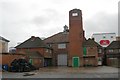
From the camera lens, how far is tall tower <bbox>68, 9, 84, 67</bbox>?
4903 centimetres

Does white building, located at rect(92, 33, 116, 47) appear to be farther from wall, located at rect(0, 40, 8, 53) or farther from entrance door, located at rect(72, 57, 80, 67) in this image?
wall, located at rect(0, 40, 8, 53)

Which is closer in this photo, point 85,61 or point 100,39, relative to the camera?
point 85,61

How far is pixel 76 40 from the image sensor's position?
49.1 m

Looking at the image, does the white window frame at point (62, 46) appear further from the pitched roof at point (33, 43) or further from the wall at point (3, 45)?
the wall at point (3, 45)

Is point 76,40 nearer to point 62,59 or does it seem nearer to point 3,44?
point 62,59

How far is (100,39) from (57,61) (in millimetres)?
32869

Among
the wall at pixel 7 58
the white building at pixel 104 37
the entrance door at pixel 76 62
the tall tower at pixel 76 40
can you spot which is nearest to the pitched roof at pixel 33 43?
the tall tower at pixel 76 40

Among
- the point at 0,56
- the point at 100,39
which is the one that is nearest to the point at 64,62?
the point at 0,56

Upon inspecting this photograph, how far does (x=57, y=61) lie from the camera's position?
57.1m

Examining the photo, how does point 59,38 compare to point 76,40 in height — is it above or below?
above

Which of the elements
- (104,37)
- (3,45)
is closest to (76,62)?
(3,45)

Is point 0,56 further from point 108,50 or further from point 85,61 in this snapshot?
point 108,50

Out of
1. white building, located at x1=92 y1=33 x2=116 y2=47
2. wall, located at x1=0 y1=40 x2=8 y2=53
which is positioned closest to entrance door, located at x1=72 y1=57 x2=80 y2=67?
wall, located at x1=0 y1=40 x2=8 y2=53

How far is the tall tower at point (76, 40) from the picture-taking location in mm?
49031
